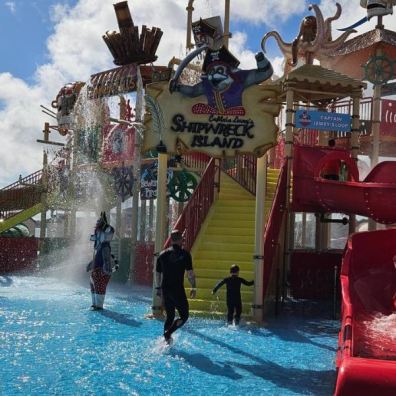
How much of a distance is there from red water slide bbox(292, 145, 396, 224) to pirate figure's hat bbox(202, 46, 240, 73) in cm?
242

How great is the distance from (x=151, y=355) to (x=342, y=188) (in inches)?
184

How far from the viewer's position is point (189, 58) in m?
9.36

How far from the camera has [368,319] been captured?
6.62 m

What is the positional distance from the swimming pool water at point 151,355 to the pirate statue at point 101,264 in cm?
38

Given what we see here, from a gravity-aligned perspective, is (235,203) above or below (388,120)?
below

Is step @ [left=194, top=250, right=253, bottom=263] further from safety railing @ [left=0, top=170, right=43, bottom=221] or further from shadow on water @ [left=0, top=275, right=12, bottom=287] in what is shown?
safety railing @ [left=0, top=170, right=43, bottom=221]

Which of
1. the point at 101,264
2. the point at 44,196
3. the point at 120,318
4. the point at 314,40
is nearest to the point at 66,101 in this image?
the point at 44,196

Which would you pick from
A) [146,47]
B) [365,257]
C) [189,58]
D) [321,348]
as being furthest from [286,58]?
[321,348]

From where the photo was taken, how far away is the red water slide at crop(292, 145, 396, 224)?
9211 mm

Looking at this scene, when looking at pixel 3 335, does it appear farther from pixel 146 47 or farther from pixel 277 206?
pixel 146 47

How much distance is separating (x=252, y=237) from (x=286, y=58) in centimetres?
886

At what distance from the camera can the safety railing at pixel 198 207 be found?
11398 millimetres

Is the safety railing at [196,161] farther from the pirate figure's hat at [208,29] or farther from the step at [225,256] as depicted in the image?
the step at [225,256]

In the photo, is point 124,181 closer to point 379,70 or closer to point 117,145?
point 117,145
